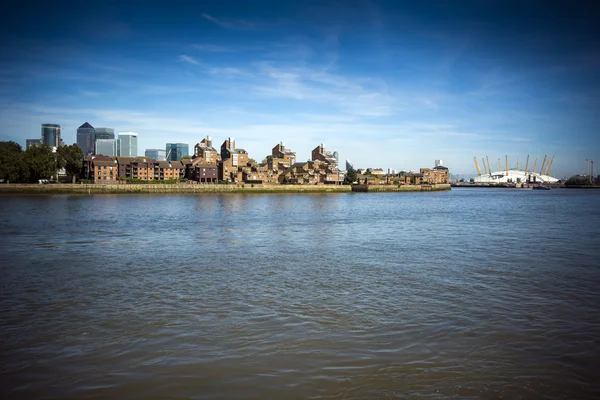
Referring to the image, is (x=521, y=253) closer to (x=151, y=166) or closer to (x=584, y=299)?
(x=584, y=299)

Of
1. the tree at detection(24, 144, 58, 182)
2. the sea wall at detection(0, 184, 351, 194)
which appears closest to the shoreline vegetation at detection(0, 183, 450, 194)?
the sea wall at detection(0, 184, 351, 194)

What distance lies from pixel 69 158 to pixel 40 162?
920 cm

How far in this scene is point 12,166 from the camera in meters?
92.2

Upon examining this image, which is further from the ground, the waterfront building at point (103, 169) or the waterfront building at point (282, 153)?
the waterfront building at point (282, 153)

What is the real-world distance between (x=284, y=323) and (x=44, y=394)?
5.09 meters

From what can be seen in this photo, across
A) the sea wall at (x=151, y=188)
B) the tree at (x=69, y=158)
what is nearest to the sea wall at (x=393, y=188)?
the sea wall at (x=151, y=188)

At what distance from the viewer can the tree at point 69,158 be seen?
102938 millimetres

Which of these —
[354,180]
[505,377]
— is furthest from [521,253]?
[354,180]

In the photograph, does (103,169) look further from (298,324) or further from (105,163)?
(298,324)

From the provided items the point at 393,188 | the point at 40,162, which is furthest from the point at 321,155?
the point at 40,162

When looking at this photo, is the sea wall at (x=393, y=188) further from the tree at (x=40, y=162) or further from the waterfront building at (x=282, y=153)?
the tree at (x=40, y=162)

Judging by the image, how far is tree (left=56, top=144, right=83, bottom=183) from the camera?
338 feet

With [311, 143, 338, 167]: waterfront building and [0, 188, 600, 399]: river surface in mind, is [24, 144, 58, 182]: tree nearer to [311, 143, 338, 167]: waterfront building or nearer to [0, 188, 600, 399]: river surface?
[0, 188, 600, 399]: river surface

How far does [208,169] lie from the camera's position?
127500 millimetres
